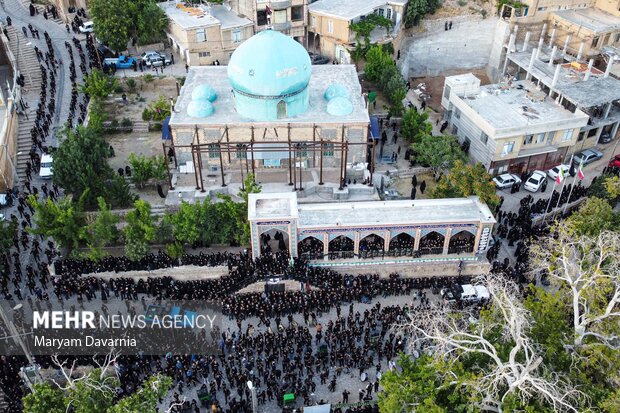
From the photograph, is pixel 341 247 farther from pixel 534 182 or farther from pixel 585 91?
pixel 585 91

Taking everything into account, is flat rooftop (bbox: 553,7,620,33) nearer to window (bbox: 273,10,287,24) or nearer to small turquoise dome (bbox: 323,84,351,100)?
window (bbox: 273,10,287,24)

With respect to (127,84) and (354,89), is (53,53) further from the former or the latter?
(354,89)

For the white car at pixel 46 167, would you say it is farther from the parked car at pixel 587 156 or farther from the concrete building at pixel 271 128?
the parked car at pixel 587 156

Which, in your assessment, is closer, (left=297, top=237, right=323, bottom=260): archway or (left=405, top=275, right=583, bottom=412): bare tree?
(left=405, top=275, right=583, bottom=412): bare tree

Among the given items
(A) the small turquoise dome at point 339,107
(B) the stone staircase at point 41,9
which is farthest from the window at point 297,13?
(B) the stone staircase at point 41,9

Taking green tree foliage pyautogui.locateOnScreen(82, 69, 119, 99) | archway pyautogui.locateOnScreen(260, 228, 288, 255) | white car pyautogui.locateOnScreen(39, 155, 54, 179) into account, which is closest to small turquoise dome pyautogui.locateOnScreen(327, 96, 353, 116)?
archway pyautogui.locateOnScreen(260, 228, 288, 255)
